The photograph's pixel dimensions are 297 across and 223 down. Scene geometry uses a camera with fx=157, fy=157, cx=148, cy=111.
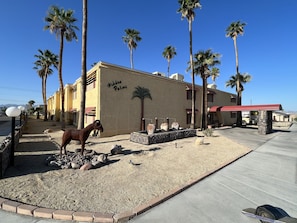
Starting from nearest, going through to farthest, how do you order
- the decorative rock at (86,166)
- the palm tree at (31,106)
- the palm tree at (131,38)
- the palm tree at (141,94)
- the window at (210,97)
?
1. the decorative rock at (86,166)
2. the palm tree at (141,94)
3. the window at (210,97)
4. the palm tree at (131,38)
5. the palm tree at (31,106)

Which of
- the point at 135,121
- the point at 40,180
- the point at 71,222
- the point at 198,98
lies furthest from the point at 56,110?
the point at 71,222

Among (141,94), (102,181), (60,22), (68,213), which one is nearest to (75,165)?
(102,181)

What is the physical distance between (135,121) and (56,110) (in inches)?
839

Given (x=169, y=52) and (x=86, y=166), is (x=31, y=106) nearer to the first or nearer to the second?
(x=169, y=52)

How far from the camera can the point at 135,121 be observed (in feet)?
51.4

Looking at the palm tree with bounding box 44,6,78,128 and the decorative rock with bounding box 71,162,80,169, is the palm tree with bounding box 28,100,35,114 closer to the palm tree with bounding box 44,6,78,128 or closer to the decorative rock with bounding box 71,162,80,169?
the palm tree with bounding box 44,6,78,128

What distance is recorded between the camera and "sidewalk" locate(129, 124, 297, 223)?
133 inches

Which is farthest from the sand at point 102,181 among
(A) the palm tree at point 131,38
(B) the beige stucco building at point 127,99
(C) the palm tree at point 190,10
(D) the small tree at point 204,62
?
(A) the palm tree at point 131,38

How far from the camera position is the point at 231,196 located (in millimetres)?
4289

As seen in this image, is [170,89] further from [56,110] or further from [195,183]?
[56,110]

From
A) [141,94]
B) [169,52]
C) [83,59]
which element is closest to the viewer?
[83,59]

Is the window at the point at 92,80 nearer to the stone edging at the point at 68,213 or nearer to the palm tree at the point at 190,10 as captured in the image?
the palm tree at the point at 190,10

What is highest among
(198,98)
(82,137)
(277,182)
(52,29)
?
(52,29)

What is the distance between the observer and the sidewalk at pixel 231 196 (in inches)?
133
